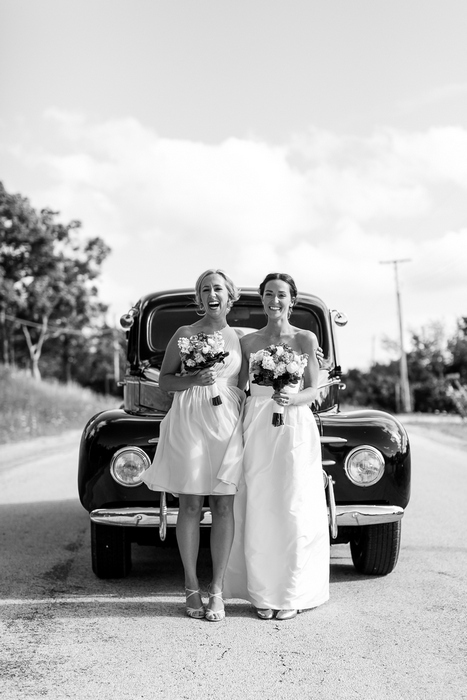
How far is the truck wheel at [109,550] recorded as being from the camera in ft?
16.4

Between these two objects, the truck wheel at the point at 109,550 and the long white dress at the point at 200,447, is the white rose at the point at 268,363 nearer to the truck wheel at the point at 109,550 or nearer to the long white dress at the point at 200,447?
the long white dress at the point at 200,447

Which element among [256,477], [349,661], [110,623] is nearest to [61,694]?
[110,623]

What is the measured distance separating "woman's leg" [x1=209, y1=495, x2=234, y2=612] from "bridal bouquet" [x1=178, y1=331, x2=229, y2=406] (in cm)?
56

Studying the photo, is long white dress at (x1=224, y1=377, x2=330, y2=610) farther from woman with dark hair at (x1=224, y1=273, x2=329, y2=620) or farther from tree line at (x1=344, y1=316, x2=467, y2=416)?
tree line at (x1=344, y1=316, x2=467, y2=416)

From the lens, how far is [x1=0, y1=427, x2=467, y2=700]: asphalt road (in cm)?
322

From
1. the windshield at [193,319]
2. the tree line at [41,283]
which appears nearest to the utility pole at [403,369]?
the tree line at [41,283]

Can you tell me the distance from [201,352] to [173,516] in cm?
109

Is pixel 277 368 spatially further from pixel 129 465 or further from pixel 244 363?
pixel 129 465

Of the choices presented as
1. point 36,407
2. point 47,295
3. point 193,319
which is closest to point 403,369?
point 47,295

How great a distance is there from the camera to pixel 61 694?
312 centimetres

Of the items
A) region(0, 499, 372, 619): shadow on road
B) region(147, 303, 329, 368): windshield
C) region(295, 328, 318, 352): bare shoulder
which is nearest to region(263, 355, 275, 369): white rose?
region(295, 328, 318, 352): bare shoulder

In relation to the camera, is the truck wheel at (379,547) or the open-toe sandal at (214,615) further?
the truck wheel at (379,547)

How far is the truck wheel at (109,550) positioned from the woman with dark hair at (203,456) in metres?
0.74

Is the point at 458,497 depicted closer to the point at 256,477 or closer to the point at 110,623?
the point at 256,477
